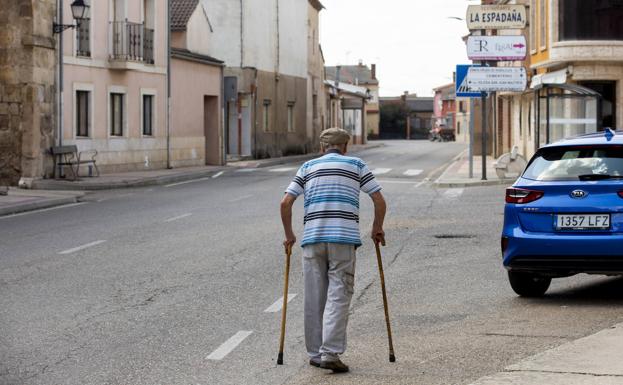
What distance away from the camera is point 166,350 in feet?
28.3

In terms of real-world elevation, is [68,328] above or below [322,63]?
below

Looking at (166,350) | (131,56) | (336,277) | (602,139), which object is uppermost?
(131,56)

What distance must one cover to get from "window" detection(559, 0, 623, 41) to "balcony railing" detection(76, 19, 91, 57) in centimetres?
1460

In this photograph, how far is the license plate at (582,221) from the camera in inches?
412

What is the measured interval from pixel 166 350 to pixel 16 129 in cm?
2213

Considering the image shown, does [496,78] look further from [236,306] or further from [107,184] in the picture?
[236,306]

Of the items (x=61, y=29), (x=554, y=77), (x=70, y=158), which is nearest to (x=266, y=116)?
Answer: (x=554, y=77)

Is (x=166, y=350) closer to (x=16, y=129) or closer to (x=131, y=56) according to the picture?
(x=16, y=129)

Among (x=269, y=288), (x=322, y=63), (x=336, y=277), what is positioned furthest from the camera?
(x=322, y=63)

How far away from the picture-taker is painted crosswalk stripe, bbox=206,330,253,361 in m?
8.40

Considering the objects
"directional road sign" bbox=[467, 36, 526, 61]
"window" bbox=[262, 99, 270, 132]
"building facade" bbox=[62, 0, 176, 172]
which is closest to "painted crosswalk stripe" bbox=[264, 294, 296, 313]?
"building facade" bbox=[62, 0, 176, 172]

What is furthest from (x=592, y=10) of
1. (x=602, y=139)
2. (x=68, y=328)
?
(x=68, y=328)

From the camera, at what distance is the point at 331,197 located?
8039 mm

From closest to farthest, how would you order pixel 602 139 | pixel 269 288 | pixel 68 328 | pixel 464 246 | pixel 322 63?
pixel 68 328, pixel 602 139, pixel 269 288, pixel 464 246, pixel 322 63
